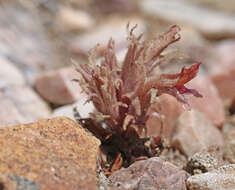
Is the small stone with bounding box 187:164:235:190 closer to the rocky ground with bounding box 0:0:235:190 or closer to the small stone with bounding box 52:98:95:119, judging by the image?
the rocky ground with bounding box 0:0:235:190

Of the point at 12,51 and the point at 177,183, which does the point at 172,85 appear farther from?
the point at 12,51

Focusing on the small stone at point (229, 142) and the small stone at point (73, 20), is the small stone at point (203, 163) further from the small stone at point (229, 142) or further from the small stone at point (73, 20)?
the small stone at point (73, 20)

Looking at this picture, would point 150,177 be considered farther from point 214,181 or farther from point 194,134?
point 194,134

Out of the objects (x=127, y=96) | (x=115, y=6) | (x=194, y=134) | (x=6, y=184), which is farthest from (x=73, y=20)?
(x=6, y=184)

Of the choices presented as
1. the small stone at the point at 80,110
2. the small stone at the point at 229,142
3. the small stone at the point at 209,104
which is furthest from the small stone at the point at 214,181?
the small stone at the point at 209,104

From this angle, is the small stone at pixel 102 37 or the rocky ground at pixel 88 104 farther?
the small stone at pixel 102 37

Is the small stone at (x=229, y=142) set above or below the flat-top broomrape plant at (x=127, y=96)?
below

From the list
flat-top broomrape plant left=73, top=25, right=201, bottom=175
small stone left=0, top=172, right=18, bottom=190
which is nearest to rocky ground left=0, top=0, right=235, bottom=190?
small stone left=0, top=172, right=18, bottom=190
